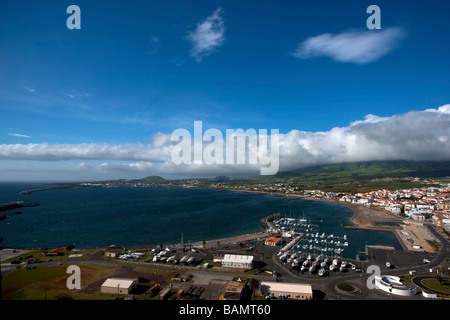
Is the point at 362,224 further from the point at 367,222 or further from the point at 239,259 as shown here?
the point at 239,259

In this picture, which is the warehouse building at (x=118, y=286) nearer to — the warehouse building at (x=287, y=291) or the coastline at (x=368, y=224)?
the warehouse building at (x=287, y=291)

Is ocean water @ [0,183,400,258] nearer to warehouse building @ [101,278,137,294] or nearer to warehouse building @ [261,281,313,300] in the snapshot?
warehouse building @ [261,281,313,300]

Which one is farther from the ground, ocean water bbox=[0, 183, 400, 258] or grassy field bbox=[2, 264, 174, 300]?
grassy field bbox=[2, 264, 174, 300]

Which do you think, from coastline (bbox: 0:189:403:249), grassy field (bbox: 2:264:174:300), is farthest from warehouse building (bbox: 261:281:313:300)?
coastline (bbox: 0:189:403:249)

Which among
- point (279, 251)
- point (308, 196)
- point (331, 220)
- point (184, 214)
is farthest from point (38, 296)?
point (308, 196)

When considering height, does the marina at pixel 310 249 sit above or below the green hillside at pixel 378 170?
below

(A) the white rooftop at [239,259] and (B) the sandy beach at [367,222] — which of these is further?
(B) the sandy beach at [367,222]

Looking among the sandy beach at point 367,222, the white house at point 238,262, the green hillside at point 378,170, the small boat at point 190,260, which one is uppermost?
the green hillside at point 378,170

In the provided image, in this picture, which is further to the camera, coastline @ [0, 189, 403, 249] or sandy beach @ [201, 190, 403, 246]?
sandy beach @ [201, 190, 403, 246]

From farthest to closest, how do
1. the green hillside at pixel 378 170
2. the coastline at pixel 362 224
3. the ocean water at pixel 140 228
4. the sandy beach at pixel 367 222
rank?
1. the green hillside at pixel 378 170
2. the sandy beach at pixel 367 222
3. the ocean water at pixel 140 228
4. the coastline at pixel 362 224

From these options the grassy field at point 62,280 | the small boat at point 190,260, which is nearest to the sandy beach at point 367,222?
the small boat at point 190,260

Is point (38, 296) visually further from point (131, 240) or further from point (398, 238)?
point (398, 238)

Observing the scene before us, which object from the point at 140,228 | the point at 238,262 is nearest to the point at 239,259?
the point at 238,262

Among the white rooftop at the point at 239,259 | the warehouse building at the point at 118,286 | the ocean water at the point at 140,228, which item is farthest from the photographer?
the ocean water at the point at 140,228
